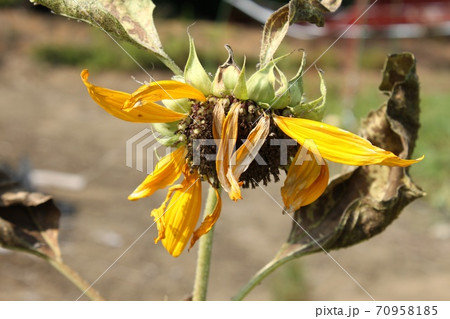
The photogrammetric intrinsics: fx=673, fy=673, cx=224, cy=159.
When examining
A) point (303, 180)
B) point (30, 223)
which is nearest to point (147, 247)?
point (30, 223)

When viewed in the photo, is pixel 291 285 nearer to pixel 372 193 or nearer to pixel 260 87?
pixel 372 193

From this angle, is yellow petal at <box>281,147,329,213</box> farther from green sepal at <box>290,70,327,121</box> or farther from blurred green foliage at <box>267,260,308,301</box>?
blurred green foliage at <box>267,260,308,301</box>

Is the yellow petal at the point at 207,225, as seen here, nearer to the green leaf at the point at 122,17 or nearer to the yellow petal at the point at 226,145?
the yellow petal at the point at 226,145

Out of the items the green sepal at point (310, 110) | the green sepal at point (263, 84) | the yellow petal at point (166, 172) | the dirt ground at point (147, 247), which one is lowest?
the dirt ground at point (147, 247)

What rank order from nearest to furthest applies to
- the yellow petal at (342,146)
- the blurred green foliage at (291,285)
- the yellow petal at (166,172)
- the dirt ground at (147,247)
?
1. the yellow petal at (342,146)
2. the yellow petal at (166,172)
3. the blurred green foliage at (291,285)
4. the dirt ground at (147,247)

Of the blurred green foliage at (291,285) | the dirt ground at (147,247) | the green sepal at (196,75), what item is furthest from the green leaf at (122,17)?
the blurred green foliage at (291,285)

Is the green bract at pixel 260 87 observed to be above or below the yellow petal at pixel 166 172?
above

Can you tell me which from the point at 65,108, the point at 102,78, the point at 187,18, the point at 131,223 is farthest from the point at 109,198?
the point at 187,18
